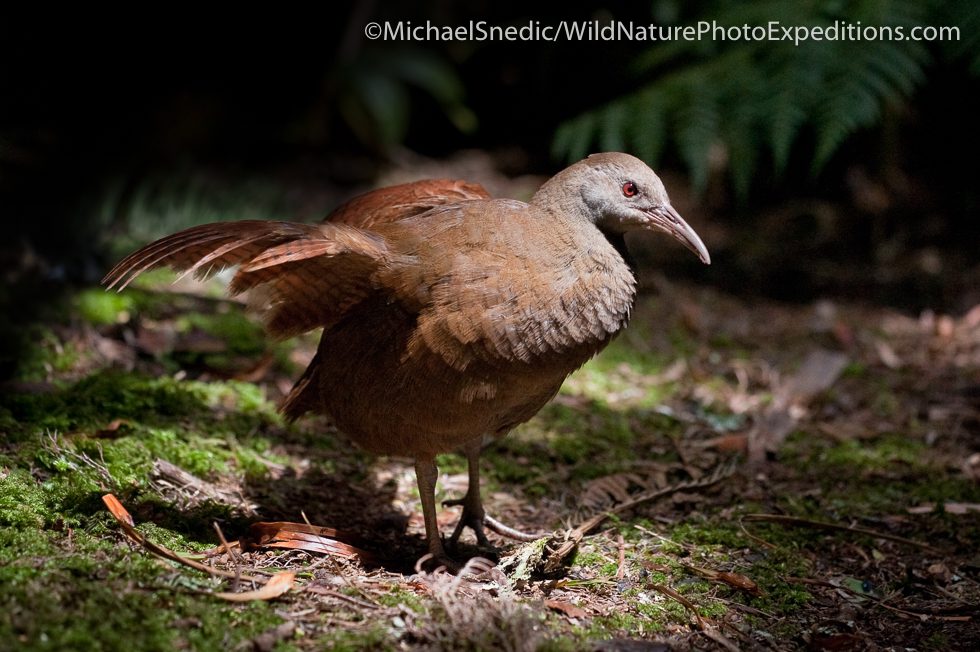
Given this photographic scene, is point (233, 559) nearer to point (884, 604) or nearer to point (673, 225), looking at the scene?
point (673, 225)

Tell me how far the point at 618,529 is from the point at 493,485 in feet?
2.21

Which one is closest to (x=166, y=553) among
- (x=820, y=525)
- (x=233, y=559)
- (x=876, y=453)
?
(x=233, y=559)

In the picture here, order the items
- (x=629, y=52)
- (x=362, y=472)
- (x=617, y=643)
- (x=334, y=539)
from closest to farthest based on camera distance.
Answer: (x=617, y=643), (x=334, y=539), (x=362, y=472), (x=629, y=52)

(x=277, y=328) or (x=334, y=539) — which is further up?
(x=277, y=328)

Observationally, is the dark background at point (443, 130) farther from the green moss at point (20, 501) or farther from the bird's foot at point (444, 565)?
the bird's foot at point (444, 565)

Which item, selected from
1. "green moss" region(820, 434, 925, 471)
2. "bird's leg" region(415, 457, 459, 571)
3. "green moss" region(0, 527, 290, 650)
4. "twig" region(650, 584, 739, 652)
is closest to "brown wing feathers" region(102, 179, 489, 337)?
"bird's leg" region(415, 457, 459, 571)

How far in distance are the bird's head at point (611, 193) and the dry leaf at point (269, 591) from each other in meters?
1.54

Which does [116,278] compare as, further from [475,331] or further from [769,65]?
[769,65]

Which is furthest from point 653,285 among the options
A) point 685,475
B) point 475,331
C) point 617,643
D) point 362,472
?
point 617,643

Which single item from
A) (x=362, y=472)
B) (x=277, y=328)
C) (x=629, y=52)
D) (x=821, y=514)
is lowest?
(x=362, y=472)

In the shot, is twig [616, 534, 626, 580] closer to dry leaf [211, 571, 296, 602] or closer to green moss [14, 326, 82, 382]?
dry leaf [211, 571, 296, 602]

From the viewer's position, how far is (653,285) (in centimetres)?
611

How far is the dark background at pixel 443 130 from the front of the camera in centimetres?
600

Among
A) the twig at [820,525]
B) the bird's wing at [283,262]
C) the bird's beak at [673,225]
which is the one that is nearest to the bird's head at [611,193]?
the bird's beak at [673,225]
